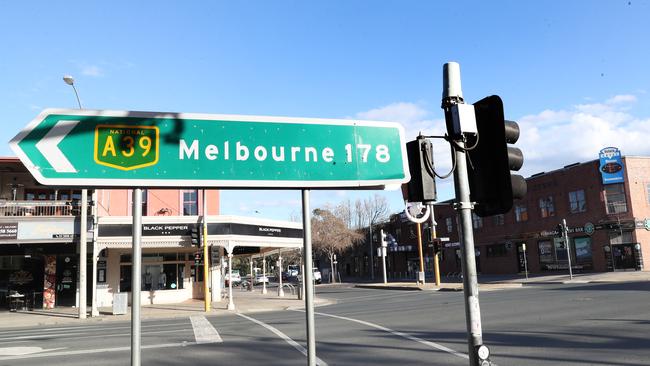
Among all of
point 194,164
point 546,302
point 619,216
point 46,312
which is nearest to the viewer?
point 194,164

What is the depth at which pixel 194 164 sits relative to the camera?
9.77 ft

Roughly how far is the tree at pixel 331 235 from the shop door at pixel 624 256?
34247mm

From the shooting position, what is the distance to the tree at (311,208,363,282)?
65.9 meters

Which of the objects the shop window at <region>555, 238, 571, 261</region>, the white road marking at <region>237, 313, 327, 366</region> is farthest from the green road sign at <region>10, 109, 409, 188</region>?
the shop window at <region>555, 238, 571, 261</region>

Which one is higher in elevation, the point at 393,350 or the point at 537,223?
the point at 537,223

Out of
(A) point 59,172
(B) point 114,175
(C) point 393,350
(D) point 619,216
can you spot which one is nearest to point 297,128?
(B) point 114,175

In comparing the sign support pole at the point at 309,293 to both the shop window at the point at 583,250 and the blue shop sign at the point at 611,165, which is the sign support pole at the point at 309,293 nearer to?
the blue shop sign at the point at 611,165

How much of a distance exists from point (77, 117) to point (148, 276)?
95.8ft

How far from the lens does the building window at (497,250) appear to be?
167 feet

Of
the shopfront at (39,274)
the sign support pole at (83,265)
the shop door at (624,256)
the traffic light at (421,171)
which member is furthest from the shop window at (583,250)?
the traffic light at (421,171)

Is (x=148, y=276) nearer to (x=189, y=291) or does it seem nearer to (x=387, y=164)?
(x=189, y=291)

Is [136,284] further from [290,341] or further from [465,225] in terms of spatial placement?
[290,341]

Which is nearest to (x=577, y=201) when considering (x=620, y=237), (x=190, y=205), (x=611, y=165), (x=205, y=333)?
(x=611, y=165)

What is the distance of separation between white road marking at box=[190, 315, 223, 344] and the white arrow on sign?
1045 centimetres
